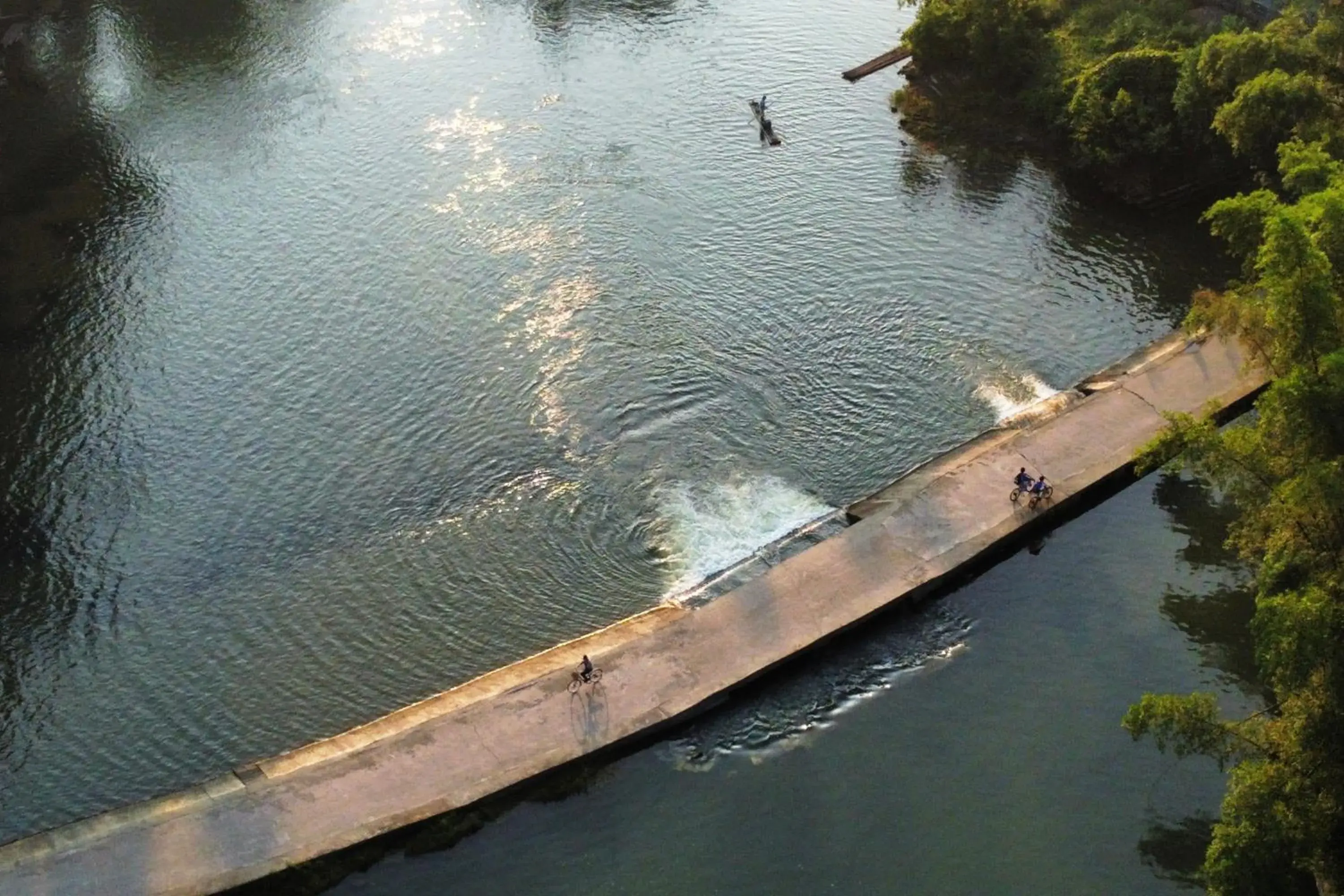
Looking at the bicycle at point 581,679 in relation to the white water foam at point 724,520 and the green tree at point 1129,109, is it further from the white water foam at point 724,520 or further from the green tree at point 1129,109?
the green tree at point 1129,109

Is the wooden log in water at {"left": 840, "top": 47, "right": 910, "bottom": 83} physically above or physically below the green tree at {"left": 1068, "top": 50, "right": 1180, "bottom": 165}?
above

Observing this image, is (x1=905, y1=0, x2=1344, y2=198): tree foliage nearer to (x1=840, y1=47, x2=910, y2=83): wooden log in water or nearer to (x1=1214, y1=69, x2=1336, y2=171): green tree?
(x1=1214, y1=69, x2=1336, y2=171): green tree

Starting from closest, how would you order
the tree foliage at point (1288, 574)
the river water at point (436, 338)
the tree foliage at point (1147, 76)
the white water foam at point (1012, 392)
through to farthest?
1. the tree foliage at point (1288, 574)
2. the river water at point (436, 338)
3. the white water foam at point (1012, 392)
4. the tree foliage at point (1147, 76)

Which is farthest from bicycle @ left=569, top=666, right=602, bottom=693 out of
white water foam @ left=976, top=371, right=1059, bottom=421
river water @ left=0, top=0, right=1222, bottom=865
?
white water foam @ left=976, top=371, right=1059, bottom=421

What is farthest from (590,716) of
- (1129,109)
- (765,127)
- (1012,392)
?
(1129,109)

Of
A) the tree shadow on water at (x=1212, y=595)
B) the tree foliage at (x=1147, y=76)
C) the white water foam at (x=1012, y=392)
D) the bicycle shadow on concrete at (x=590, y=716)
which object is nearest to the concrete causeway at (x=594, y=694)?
the bicycle shadow on concrete at (x=590, y=716)

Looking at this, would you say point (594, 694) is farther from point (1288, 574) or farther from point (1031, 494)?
point (1288, 574)
